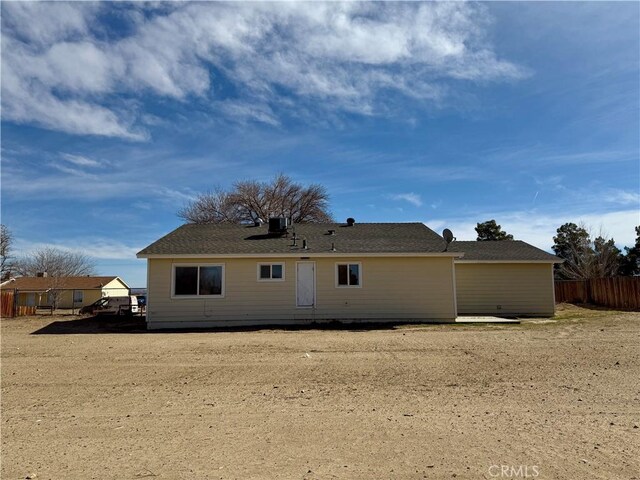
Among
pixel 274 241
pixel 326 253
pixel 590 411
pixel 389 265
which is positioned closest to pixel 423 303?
pixel 389 265

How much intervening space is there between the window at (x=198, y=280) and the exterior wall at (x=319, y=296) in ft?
0.60

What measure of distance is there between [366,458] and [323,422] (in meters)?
1.10

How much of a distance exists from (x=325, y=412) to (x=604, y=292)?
25160 millimetres

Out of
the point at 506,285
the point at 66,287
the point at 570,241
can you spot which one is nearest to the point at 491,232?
the point at 570,241

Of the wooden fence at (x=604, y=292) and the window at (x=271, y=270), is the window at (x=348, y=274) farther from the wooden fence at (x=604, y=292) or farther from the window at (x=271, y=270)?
the wooden fence at (x=604, y=292)

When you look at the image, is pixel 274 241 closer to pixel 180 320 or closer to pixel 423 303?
pixel 180 320

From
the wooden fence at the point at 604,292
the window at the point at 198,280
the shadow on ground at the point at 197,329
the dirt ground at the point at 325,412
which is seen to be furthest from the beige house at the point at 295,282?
the wooden fence at the point at 604,292

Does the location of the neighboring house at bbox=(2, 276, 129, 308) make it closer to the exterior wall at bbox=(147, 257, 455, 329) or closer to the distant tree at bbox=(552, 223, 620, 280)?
the exterior wall at bbox=(147, 257, 455, 329)

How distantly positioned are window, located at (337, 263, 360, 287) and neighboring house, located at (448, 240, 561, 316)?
5647 mm

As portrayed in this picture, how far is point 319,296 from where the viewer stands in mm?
16484

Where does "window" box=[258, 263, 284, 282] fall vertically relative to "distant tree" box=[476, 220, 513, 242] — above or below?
below

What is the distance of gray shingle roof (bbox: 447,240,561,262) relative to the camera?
2012 centimetres

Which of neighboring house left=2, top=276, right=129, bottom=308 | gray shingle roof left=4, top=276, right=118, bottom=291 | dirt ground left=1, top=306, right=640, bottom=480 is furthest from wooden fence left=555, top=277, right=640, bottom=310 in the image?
gray shingle roof left=4, top=276, right=118, bottom=291

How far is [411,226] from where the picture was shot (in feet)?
66.9
